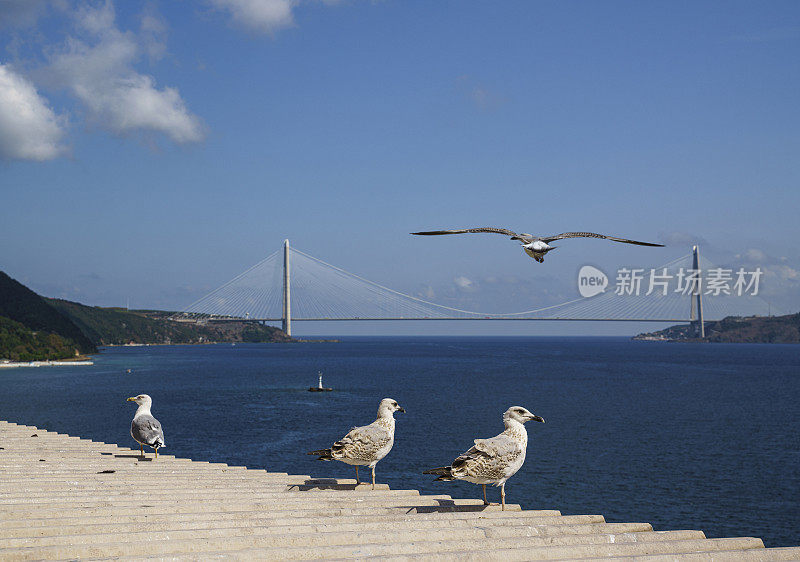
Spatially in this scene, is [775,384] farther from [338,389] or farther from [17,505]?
[17,505]

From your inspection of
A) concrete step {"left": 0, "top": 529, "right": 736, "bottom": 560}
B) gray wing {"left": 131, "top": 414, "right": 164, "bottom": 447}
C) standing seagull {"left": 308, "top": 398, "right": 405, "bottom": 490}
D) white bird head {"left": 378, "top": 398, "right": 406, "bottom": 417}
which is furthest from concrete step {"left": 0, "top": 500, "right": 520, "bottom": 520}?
gray wing {"left": 131, "top": 414, "right": 164, "bottom": 447}

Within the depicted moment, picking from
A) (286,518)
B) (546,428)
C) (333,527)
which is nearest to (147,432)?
(286,518)

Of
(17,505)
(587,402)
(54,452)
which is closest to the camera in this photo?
(17,505)

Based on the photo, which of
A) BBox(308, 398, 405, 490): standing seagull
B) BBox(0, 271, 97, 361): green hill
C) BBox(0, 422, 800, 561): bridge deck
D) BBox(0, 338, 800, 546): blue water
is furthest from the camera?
BBox(0, 271, 97, 361): green hill

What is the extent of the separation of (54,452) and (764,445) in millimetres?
45292

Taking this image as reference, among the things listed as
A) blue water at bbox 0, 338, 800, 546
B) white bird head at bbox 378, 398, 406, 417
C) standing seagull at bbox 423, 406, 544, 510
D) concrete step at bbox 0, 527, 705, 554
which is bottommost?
blue water at bbox 0, 338, 800, 546

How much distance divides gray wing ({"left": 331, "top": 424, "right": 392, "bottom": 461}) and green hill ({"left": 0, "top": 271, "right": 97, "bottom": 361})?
5099 inches

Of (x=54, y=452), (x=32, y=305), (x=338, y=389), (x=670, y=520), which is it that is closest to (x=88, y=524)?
(x=54, y=452)

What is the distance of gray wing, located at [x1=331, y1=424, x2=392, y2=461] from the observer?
10.1 metres

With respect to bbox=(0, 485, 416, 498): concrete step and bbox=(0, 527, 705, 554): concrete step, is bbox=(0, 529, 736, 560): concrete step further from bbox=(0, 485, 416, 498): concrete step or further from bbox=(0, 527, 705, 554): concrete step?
bbox=(0, 485, 416, 498): concrete step

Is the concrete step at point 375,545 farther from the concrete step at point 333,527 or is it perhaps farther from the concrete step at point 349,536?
the concrete step at point 333,527

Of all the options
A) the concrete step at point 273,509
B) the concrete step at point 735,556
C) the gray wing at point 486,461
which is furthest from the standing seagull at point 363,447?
the concrete step at point 735,556

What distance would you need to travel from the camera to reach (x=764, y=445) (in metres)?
44.9

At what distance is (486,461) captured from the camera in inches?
329
